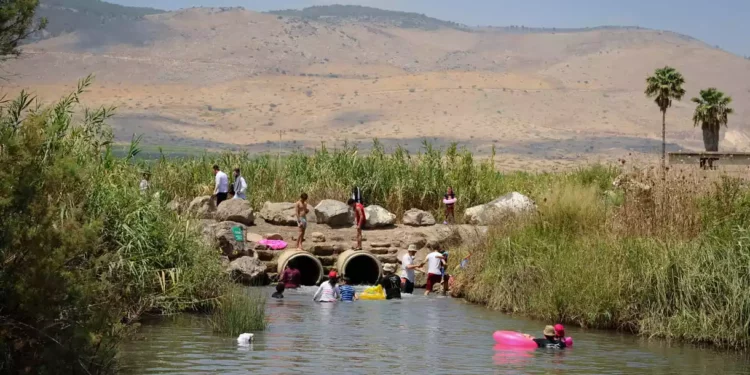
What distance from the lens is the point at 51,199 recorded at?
47.8 ft

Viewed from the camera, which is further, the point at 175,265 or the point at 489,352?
the point at 175,265

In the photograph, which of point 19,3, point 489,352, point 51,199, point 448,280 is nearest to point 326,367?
point 489,352

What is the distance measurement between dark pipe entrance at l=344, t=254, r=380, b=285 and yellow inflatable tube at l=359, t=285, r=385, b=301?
3.81m

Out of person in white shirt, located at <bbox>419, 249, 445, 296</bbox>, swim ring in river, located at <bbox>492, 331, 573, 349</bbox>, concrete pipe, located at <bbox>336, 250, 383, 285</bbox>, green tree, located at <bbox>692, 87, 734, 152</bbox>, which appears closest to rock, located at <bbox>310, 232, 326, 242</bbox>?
concrete pipe, located at <bbox>336, 250, 383, 285</bbox>

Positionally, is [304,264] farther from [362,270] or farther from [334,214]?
[334,214]

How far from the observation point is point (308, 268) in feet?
102

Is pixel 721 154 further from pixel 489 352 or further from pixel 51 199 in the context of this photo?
pixel 51 199

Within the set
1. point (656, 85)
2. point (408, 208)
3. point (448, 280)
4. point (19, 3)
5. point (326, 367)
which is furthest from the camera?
point (656, 85)

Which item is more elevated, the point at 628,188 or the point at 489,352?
the point at 628,188

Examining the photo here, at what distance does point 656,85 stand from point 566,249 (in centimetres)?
4635

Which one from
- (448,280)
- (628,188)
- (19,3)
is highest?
(19,3)

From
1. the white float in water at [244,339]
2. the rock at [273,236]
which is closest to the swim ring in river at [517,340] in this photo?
the white float in water at [244,339]

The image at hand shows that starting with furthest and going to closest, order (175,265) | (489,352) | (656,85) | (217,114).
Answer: (217,114)
(656,85)
(175,265)
(489,352)

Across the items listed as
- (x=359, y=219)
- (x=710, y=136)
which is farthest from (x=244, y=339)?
(x=710, y=136)
